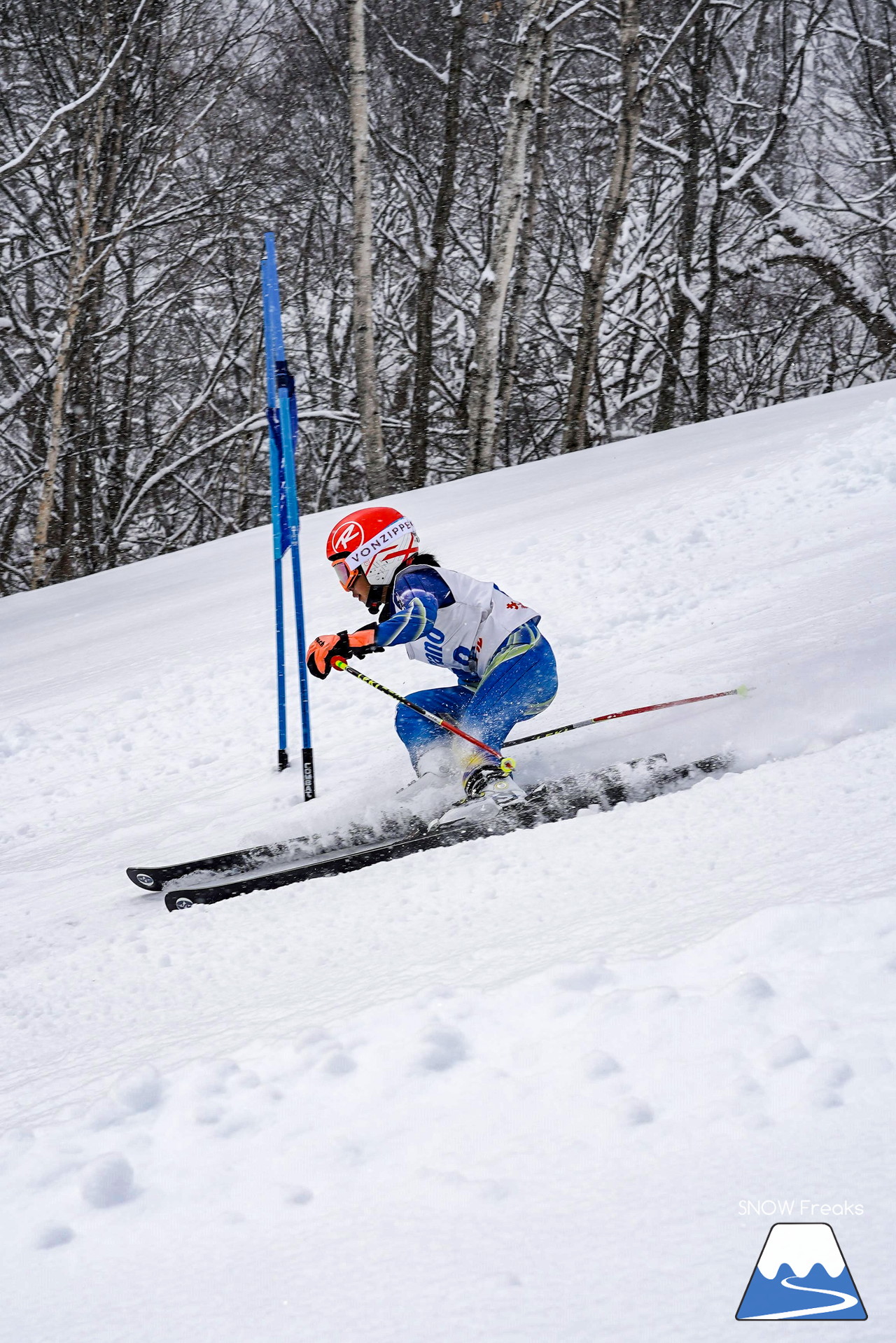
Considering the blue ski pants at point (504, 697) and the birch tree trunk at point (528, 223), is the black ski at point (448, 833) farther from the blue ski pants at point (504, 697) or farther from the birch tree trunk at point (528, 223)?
the birch tree trunk at point (528, 223)

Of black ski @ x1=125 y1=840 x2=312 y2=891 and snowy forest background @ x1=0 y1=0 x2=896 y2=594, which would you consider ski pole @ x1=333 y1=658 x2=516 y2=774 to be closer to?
black ski @ x1=125 y1=840 x2=312 y2=891

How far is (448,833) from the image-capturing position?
3623 mm

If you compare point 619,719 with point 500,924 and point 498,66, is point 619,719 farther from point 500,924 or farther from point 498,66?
point 498,66

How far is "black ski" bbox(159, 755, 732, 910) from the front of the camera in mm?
3572

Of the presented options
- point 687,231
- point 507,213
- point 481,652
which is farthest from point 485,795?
point 687,231

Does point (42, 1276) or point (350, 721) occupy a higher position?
point (350, 721)

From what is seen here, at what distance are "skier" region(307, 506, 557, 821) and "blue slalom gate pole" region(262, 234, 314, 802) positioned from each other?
65 centimetres

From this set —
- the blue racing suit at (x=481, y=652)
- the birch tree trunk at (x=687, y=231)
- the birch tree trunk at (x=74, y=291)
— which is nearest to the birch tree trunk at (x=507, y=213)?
the birch tree trunk at (x=74, y=291)

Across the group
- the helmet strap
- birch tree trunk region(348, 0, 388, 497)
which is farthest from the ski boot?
birch tree trunk region(348, 0, 388, 497)

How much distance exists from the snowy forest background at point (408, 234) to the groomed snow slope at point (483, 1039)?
7819mm

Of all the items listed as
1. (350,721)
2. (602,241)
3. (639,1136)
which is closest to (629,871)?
(639,1136)

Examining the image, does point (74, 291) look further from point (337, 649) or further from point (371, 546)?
point (337, 649)

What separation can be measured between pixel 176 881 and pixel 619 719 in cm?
207

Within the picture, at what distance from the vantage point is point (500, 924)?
2.80m
